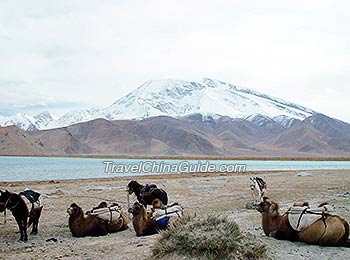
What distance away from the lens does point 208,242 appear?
7.54m

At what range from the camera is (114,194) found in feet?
76.5

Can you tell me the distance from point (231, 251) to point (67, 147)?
168963 mm

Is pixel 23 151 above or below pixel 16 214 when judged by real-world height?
below

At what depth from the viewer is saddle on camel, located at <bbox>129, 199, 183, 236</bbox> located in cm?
1147

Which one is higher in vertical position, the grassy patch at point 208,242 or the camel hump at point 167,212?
the grassy patch at point 208,242

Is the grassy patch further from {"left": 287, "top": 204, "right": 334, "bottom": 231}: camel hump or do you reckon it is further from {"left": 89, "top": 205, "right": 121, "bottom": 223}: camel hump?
{"left": 89, "top": 205, "right": 121, "bottom": 223}: camel hump

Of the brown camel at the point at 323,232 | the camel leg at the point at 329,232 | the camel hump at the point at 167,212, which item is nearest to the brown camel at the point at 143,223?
the camel hump at the point at 167,212

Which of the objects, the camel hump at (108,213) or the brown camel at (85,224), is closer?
the brown camel at (85,224)

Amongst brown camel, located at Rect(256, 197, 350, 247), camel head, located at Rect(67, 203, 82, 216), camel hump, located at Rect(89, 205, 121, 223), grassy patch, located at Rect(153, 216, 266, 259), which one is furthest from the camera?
camel hump, located at Rect(89, 205, 121, 223)

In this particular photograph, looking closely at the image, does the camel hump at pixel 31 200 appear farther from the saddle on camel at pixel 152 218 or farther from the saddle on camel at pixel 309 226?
the saddle on camel at pixel 309 226

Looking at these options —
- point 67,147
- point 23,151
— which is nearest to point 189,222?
point 23,151

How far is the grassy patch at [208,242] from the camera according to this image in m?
7.49

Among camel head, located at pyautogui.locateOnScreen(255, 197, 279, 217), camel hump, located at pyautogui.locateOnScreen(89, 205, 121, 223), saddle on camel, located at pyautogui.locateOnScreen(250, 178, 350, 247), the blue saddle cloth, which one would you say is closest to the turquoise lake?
camel hump, located at pyautogui.locateOnScreen(89, 205, 121, 223)

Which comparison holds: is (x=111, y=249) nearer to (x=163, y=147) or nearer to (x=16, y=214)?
(x=16, y=214)
